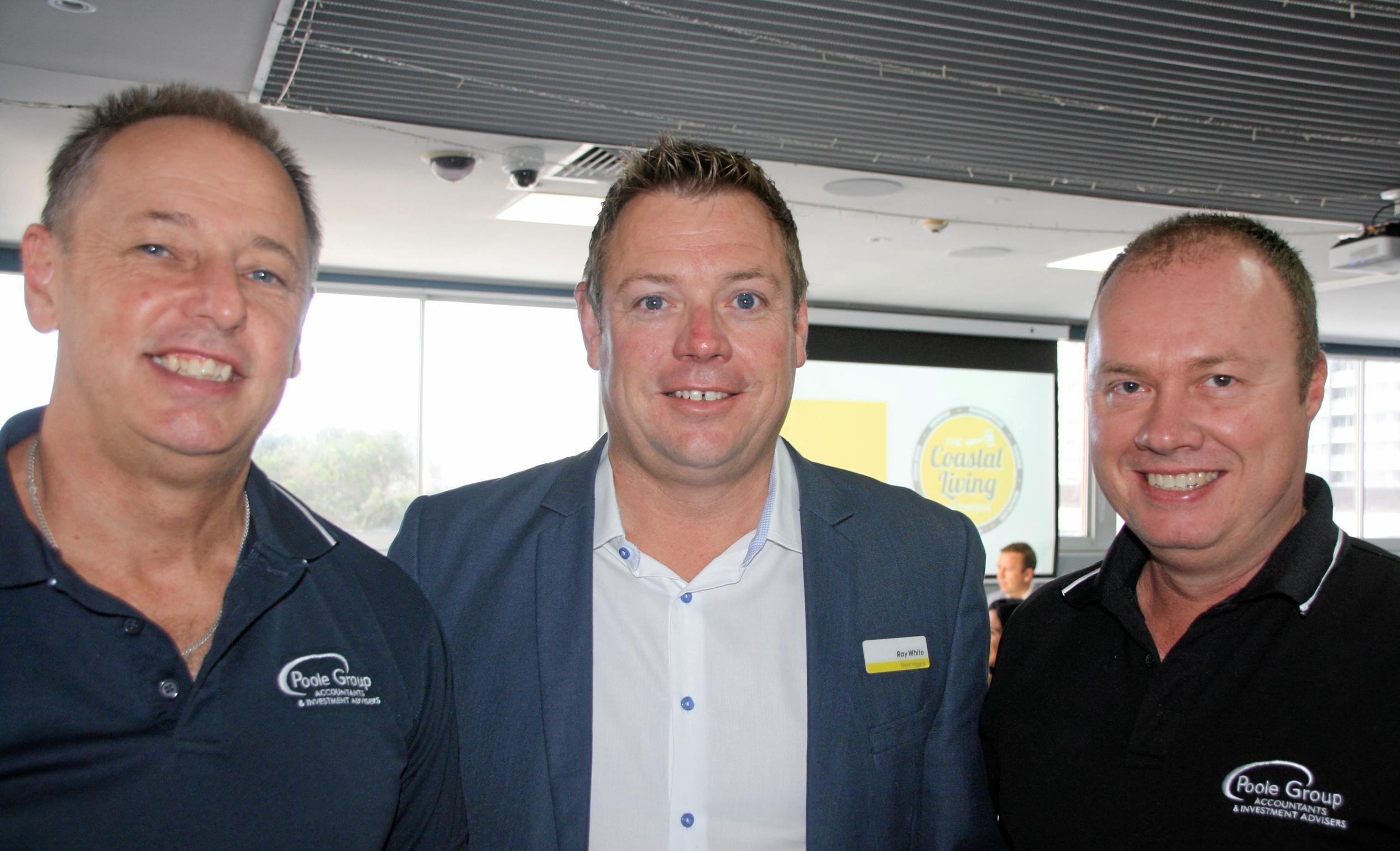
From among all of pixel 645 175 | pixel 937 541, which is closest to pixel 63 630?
pixel 645 175

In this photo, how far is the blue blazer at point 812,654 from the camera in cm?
163

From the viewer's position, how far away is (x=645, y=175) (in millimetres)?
1853

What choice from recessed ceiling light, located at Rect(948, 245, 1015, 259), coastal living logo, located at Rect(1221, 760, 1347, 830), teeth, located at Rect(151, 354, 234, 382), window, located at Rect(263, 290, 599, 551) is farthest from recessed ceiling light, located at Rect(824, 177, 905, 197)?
teeth, located at Rect(151, 354, 234, 382)

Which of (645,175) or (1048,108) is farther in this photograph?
(1048,108)

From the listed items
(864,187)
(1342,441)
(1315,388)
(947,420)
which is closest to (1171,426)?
(1315,388)

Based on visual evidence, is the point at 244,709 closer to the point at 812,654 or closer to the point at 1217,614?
the point at 812,654

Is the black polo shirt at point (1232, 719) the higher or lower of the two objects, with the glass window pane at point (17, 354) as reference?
lower

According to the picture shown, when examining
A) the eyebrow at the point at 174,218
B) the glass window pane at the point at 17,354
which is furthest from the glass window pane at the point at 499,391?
the eyebrow at the point at 174,218

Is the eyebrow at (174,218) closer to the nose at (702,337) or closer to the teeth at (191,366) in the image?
the teeth at (191,366)

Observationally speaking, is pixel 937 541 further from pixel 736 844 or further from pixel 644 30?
pixel 644 30

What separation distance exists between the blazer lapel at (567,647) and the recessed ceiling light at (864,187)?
4014mm

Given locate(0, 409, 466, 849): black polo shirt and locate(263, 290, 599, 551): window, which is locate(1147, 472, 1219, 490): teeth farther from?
locate(263, 290, 599, 551): window

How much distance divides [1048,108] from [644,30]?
1.64 metres

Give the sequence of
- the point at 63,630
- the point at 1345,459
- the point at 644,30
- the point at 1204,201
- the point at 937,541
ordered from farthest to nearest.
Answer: the point at 1345,459, the point at 1204,201, the point at 644,30, the point at 937,541, the point at 63,630
